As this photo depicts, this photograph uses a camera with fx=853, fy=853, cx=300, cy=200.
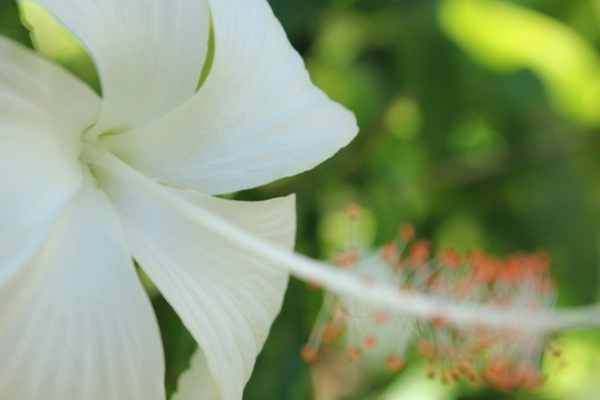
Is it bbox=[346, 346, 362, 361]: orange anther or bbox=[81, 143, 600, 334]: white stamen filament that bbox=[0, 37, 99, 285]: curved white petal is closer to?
bbox=[81, 143, 600, 334]: white stamen filament

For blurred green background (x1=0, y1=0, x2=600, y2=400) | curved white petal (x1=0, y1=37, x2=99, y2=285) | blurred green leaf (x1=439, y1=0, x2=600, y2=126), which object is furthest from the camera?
blurred green leaf (x1=439, y1=0, x2=600, y2=126)

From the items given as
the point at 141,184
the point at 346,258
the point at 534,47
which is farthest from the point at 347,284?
the point at 534,47

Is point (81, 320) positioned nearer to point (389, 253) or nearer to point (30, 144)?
point (30, 144)

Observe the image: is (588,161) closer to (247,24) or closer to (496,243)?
(496,243)

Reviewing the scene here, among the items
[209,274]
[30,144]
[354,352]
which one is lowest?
[354,352]

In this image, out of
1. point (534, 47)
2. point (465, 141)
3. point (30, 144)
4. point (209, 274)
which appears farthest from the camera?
point (465, 141)

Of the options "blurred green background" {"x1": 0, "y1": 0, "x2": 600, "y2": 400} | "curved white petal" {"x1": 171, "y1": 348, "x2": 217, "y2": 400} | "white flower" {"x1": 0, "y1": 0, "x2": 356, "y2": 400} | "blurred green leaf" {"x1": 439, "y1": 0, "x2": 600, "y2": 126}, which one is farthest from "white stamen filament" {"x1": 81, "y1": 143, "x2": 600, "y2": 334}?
"blurred green leaf" {"x1": 439, "y1": 0, "x2": 600, "y2": 126}
